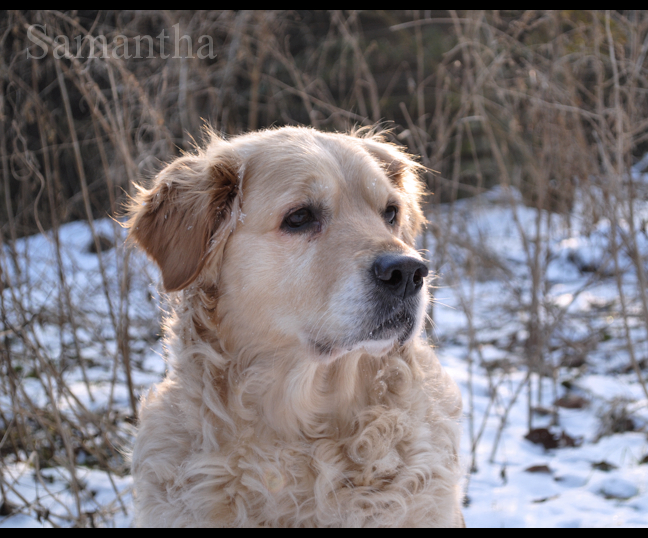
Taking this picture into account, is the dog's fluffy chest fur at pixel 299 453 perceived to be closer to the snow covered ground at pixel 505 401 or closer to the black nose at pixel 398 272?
the black nose at pixel 398 272

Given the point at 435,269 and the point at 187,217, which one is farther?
the point at 435,269

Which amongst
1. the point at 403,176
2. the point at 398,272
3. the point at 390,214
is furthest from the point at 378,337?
the point at 403,176

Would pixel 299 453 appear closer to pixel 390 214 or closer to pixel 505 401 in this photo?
pixel 390 214

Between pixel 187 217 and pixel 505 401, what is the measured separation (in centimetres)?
307

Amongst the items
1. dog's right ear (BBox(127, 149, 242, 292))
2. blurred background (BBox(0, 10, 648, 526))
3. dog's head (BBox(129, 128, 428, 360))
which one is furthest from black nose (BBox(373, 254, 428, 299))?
blurred background (BBox(0, 10, 648, 526))

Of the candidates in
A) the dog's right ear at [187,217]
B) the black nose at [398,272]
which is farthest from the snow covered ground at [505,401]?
the dog's right ear at [187,217]

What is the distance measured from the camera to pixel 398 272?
2135 mm

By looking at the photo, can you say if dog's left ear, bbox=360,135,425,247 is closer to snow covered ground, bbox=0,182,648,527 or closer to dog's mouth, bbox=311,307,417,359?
snow covered ground, bbox=0,182,648,527

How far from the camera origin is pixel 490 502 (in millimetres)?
3199

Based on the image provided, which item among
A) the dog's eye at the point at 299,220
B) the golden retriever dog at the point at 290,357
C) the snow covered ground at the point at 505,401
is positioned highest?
the dog's eye at the point at 299,220

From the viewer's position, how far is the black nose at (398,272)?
2.12 m

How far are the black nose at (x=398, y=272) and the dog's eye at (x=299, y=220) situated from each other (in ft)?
1.23

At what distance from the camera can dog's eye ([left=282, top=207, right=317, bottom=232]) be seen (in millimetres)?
2357
